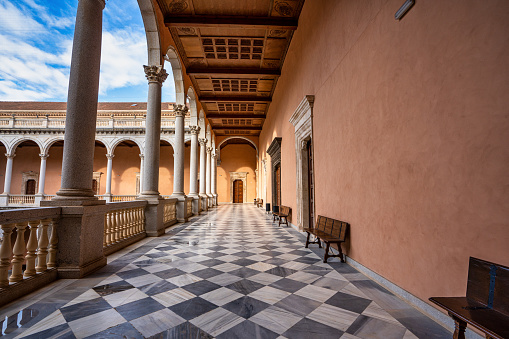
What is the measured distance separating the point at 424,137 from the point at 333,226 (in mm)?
2697

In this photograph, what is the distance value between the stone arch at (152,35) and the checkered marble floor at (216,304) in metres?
5.88

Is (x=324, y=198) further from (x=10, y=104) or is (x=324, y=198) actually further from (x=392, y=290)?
(x=10, y=104)

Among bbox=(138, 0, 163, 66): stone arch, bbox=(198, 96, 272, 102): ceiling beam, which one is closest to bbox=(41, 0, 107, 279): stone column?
bbox=(138, 0, 163, 66): stone arch

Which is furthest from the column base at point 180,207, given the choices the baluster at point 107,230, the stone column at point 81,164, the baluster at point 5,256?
the baluster at point 5,256

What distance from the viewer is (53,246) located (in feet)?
11.1

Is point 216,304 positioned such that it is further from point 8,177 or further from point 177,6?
point 8,177

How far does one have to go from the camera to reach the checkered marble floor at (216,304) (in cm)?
204

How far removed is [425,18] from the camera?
242 centimetres

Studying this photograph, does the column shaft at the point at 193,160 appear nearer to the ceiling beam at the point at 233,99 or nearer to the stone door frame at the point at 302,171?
Answer: the ceiling beam at the point at 233,99

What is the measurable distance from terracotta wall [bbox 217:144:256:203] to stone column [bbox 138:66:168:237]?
20704mm

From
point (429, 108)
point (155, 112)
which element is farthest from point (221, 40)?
point (429, 108)

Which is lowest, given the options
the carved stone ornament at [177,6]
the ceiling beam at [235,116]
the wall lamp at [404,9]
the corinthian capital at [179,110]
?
the wall lamp at [404,9]

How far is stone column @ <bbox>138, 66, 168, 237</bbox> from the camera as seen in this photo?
6.79 metres

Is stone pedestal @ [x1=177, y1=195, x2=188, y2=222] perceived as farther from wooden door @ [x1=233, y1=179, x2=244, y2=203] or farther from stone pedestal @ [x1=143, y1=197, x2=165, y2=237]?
wooden door @ [x1=233, y1=179, x2=244, y2=203]
